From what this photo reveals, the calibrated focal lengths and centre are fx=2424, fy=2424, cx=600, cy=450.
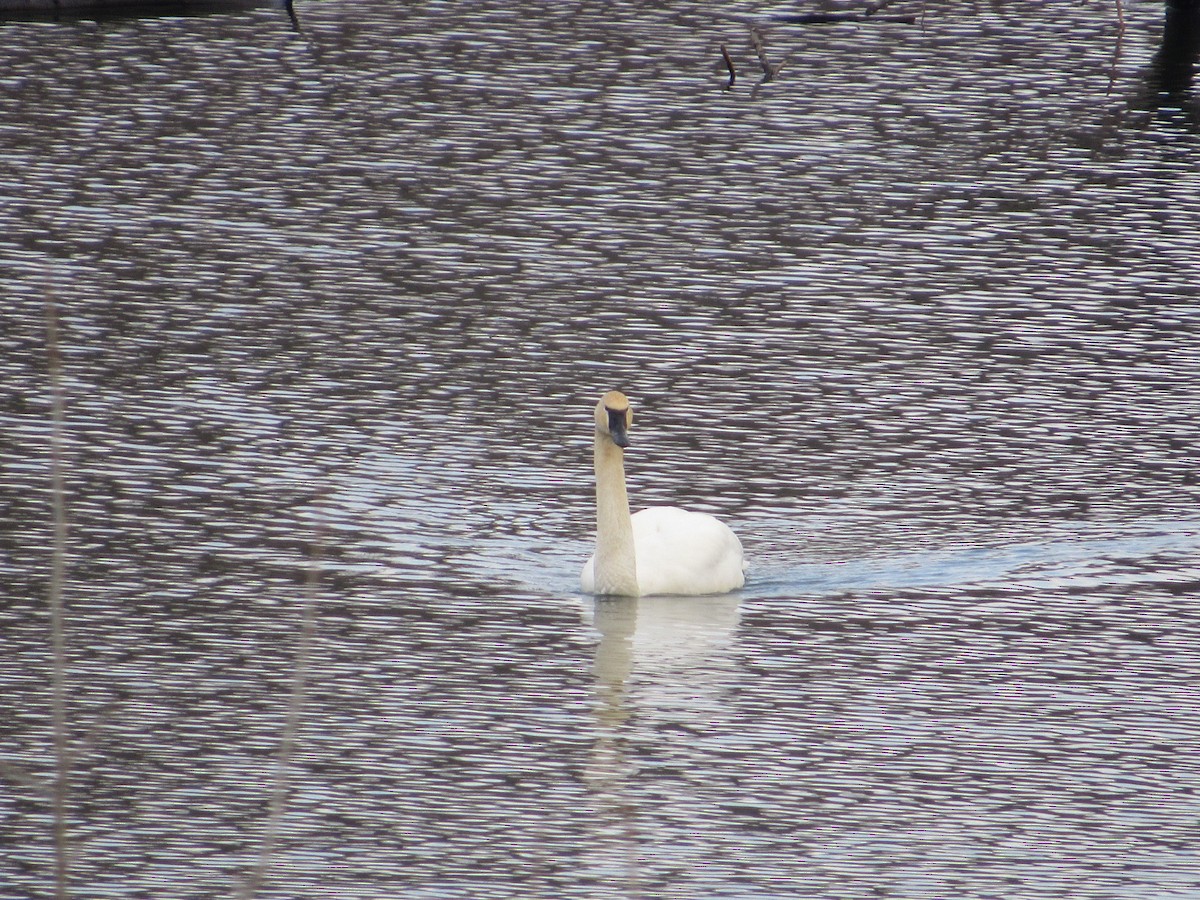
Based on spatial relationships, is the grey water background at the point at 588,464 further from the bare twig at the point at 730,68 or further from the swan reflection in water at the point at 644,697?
the bare twig at the point at 730,68

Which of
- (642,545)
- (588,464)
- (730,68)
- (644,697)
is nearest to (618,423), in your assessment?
(642,545)

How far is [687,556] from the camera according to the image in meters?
12.8

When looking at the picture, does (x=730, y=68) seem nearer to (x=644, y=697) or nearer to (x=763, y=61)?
(x=763, y=61)

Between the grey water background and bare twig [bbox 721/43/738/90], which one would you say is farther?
bare twig [bbox 721/43/738/90]

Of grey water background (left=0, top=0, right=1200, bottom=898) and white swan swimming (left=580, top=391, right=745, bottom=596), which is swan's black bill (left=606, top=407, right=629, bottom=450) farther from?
grey water background (left=0, top=0, right=1200, bottom=898)

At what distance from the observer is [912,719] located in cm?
1069

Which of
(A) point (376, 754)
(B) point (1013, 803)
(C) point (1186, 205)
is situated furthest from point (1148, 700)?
(C) point (1186, 205)

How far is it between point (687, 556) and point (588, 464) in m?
2.18

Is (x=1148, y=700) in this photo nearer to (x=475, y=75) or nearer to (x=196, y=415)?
(x=196, y=415)

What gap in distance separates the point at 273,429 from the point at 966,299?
637 centimetres

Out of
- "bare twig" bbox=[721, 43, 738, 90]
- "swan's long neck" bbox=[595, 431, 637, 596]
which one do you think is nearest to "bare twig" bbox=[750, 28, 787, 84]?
"bare twig" bbox=[721, 43, 738, 90]

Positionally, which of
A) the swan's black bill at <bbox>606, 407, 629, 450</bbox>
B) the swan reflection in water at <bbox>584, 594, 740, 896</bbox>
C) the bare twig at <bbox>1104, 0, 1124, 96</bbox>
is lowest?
the swan reflection in water at <bbox>584, 594, 740, 896</bbox>

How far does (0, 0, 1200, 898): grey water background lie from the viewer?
9.44 meters

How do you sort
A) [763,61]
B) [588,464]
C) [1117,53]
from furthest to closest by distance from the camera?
[1117,53]
[763,61]
[588,464]
